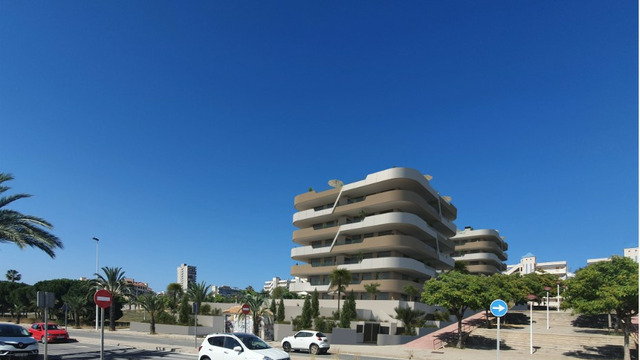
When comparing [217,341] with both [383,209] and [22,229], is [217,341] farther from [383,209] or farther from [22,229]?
[383,209]

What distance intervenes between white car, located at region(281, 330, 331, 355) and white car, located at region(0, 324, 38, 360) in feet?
50.0

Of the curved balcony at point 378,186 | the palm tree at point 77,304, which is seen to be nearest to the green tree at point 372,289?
the curved balcony at point 378,186

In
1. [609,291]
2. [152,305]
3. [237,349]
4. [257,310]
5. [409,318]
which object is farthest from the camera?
[152,305]

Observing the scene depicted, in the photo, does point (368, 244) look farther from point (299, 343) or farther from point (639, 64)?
point (639, 64)

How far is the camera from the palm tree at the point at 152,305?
158ft

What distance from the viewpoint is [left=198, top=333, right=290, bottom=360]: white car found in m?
15.8

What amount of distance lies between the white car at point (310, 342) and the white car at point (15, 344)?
50.0 feet

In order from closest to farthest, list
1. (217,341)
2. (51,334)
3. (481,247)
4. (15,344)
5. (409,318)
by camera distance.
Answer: (217,341) < (15,344) < (51,334) < (409,318) < (481,247)

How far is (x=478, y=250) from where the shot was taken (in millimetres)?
95125

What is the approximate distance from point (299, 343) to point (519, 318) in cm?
3903

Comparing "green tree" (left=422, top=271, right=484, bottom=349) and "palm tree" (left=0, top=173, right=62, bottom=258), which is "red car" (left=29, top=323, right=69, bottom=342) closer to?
"palm tree" (left=0, top=173, right=62, bottom=258)

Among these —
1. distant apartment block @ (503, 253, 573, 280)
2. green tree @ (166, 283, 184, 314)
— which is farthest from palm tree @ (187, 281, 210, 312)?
distant apartment block @ (503, 253, 573, 280)

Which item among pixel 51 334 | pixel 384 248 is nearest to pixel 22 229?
pixel 51 334

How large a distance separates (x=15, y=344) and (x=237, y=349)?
415 inches
